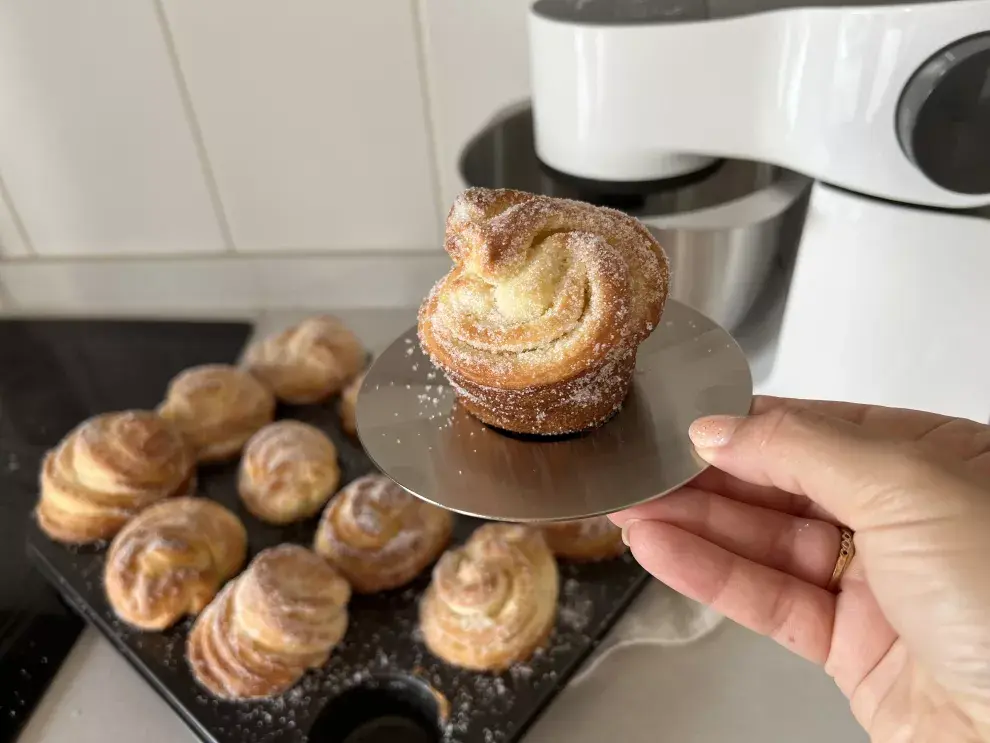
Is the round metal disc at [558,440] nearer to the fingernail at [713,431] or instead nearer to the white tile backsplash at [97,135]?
the fingernail at [713,431]

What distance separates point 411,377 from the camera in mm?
582

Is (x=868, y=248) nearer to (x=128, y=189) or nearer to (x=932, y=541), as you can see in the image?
(x=932, y=541)

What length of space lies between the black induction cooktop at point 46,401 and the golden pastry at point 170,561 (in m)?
0.09

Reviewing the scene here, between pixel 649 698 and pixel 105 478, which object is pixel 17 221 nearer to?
pixel 105 478

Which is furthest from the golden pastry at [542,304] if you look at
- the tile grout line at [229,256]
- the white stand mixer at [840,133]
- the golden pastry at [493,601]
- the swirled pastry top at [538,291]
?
the tile grout line at [229,256]

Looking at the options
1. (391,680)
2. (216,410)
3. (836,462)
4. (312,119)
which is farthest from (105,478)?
(836,462)

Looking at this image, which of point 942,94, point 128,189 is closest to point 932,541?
point 942,94

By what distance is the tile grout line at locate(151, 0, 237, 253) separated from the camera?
1015 millimetres

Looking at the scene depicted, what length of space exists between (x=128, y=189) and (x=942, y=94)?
1.06 metres

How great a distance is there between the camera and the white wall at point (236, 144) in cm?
99

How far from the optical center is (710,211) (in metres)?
0.71

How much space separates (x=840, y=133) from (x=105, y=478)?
0.80 m

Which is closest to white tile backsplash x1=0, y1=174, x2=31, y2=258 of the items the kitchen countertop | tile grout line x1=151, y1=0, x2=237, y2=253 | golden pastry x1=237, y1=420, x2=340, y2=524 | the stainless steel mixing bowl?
tile grout line x1=151, y1=0, x2=237, y2=253

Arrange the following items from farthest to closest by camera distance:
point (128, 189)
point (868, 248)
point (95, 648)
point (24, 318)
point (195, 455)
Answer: point (24, 318), point (128, 189), point (195, 455), point (95, 648), point (868, 248)
